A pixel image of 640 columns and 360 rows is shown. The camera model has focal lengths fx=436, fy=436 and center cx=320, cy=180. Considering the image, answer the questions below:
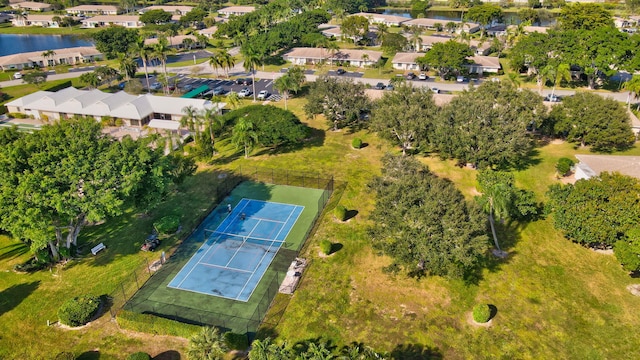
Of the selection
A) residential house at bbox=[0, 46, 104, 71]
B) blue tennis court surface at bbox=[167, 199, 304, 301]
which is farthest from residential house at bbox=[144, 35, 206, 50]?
blue tennis court surface at bbox=[167, 199, 304, 301]

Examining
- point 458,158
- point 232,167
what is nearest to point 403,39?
point 458,158

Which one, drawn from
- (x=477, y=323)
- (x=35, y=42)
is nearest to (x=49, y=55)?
(x=35, y=42)

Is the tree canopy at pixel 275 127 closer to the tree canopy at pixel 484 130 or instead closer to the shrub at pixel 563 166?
the tree canopy at pixel 484 130

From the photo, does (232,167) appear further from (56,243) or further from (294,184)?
(56,243)

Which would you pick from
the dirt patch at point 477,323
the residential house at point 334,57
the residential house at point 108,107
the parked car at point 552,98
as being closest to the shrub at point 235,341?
the dirt patch at point 477,323

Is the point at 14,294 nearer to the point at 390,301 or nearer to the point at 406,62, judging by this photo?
the point at 390,301

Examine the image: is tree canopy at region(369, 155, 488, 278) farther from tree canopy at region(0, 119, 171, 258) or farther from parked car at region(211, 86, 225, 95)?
parked car at region(211, 86, 225, 95)
